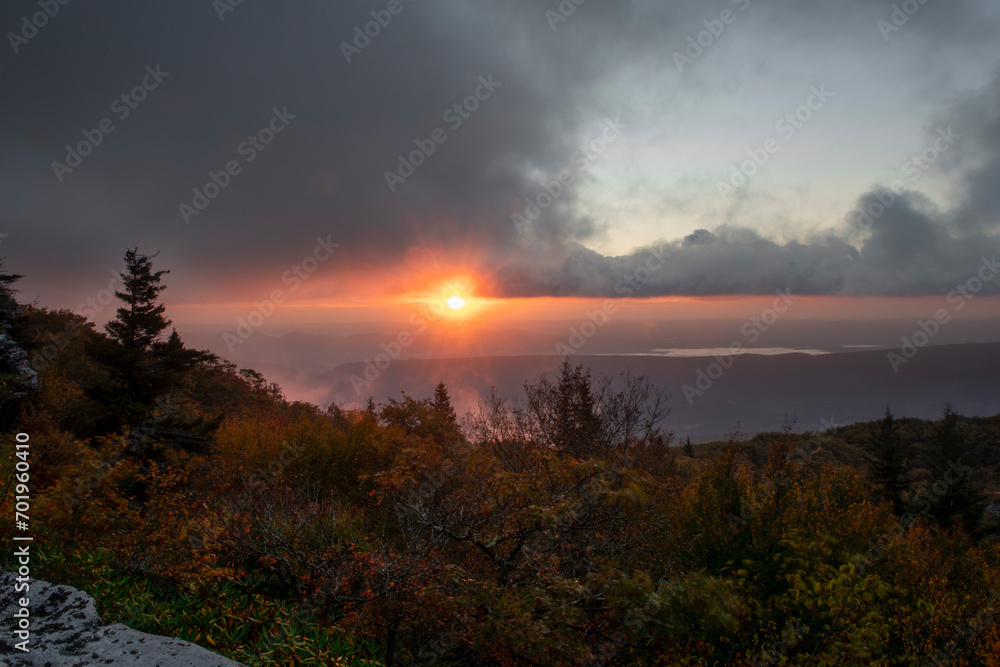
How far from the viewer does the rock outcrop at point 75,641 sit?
3.61 metres

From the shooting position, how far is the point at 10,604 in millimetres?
4078

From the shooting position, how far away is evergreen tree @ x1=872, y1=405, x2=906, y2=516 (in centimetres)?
3772

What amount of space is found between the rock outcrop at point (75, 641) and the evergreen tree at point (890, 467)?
49.4m

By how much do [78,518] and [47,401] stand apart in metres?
17.3

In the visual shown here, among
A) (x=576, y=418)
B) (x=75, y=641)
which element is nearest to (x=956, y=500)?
(x=576, y=418)

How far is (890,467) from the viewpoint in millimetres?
38375

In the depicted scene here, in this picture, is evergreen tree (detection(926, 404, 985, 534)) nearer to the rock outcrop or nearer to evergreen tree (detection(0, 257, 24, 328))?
the rock outcrop

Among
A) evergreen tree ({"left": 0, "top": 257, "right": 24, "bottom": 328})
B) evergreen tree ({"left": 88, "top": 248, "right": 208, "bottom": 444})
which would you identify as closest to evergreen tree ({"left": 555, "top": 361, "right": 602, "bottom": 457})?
evergreen tree ({"left": 88, "top": 248, "right": 208, "bottom": 444})

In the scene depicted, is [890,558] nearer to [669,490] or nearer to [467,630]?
[669,490]

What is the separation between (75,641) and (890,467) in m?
51.4

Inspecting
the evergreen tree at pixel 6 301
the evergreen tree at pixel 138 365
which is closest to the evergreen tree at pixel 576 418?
the evergreen tree at pixel 138 365

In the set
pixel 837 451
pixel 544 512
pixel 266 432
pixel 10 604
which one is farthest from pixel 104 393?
pixel 837 451

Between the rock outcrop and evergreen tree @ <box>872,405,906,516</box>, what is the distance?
162 ft

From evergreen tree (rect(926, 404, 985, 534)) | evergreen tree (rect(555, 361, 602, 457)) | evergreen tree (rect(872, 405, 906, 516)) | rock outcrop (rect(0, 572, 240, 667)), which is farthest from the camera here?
evergreen tree (rect(872, 405, 906, 516))
